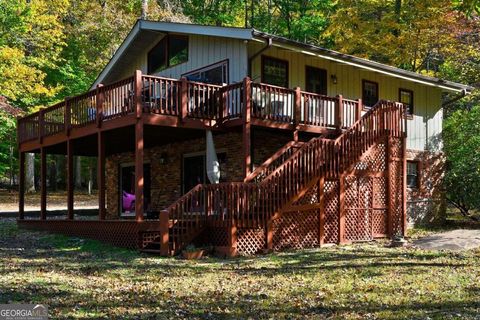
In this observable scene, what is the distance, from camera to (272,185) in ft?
44.9

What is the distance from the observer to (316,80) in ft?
60.7

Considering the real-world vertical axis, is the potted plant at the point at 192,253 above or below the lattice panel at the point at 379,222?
below

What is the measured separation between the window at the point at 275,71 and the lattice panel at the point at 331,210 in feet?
12.8

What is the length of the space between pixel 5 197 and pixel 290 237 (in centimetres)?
2623

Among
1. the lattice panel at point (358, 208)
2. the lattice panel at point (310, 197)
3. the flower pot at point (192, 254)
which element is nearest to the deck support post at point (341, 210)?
the lattice panel at point (358, 208)

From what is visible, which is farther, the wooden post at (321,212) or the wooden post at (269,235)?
the wooden post at (321,212)

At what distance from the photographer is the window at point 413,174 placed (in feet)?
68.9

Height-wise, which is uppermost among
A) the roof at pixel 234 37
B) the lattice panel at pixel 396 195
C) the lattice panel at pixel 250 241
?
the roof at pixel 234 37

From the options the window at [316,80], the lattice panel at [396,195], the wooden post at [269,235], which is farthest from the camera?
the window at [316,80]

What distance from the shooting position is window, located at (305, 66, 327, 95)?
18.2 m

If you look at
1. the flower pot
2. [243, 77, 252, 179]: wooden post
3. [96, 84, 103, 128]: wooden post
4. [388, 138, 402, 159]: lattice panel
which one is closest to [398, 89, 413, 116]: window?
[388, 138, 402, 159]: lattice panel

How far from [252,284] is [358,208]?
721 centimetres

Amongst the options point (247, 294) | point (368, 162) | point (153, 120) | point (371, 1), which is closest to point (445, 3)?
point (371, 1)

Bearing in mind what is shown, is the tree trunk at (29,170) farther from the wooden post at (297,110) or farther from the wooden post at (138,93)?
the wooden post at (297,110)
